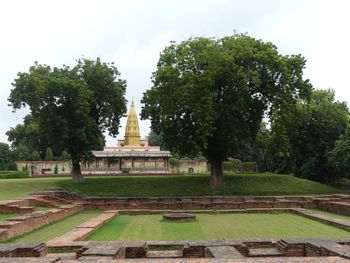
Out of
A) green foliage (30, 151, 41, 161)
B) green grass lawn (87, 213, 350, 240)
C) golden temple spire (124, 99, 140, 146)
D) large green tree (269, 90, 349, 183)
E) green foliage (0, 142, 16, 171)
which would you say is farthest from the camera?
golden temple spire (124, 99, 140, 146)

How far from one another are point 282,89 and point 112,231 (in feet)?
52.1

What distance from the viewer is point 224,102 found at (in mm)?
26391

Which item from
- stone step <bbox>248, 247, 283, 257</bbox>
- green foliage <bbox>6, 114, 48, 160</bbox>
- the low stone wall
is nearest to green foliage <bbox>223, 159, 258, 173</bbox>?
green foliage <bbox>6, 114, 48, 160</bbox>

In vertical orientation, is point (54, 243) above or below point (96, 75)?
below

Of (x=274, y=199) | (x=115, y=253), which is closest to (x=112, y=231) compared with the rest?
(x=115, y=253)

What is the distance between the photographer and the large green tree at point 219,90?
2509 centimetres

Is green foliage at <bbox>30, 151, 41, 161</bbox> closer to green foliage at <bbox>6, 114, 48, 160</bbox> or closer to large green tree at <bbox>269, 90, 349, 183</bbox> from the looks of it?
green foliage at <bbox>6, 114, 48, 160</bbox>

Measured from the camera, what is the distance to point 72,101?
28.3 metres

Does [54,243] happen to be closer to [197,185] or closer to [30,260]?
[30,260]

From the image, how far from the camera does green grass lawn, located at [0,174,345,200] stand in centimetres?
2773

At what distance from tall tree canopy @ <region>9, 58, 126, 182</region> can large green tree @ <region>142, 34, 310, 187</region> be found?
160 inches

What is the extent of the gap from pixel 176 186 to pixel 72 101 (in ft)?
29.5

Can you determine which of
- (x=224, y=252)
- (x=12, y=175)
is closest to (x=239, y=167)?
(x=12, y=175)

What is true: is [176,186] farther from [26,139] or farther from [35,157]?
[26,139]
